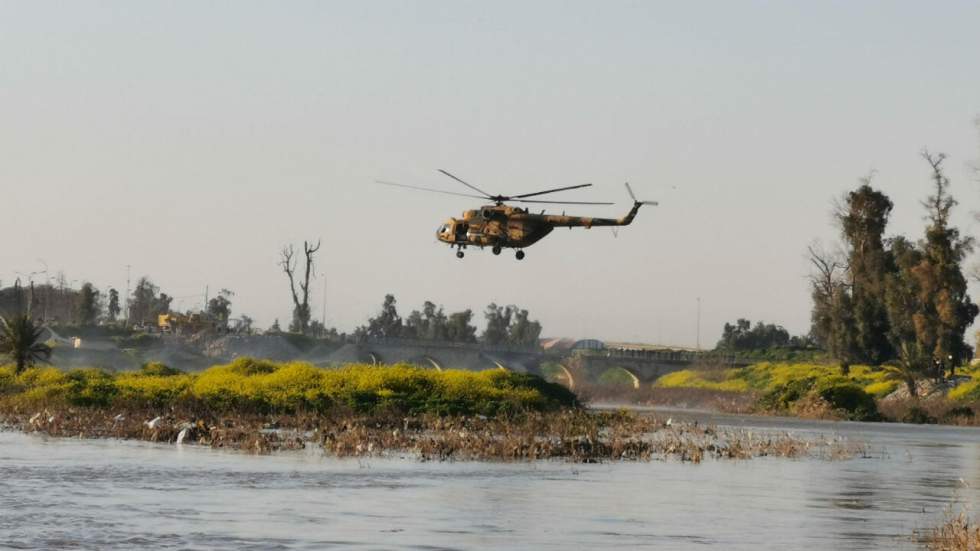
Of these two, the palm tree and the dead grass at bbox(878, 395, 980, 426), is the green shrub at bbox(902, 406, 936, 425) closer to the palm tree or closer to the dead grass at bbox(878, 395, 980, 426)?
the dead grass at bbox(878, 395, 980, 426)

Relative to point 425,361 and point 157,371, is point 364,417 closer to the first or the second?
point 157,371

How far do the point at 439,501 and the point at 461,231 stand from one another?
3968cm

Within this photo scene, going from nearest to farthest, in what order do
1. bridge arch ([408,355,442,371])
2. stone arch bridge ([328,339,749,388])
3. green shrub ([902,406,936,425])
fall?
Result: green shrub ([902,406,936,425])
stone arch bridge ([328,339,749,388])
bridge arch ([408,355,442,371])

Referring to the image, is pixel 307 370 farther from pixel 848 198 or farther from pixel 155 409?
pixel 848 198

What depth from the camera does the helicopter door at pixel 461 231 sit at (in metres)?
72.7

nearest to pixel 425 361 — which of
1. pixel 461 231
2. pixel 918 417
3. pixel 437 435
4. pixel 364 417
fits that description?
pixel 918 417

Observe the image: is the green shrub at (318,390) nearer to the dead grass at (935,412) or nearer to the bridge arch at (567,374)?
the dead grass at (935,412)

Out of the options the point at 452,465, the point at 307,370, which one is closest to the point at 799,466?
the point at 452,465

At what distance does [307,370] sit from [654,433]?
15318 mm

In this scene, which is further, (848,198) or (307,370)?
(848,198)

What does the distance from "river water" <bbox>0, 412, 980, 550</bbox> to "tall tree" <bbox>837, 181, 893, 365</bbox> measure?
8378 cm

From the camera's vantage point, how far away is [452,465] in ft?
143

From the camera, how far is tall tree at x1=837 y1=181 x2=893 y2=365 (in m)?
131

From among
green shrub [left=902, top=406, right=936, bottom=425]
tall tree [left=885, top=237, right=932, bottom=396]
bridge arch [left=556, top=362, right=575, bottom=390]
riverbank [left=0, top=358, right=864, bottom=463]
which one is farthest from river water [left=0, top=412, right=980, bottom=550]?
bridge arch [left=556, top=362, right=575, bottom=390]
